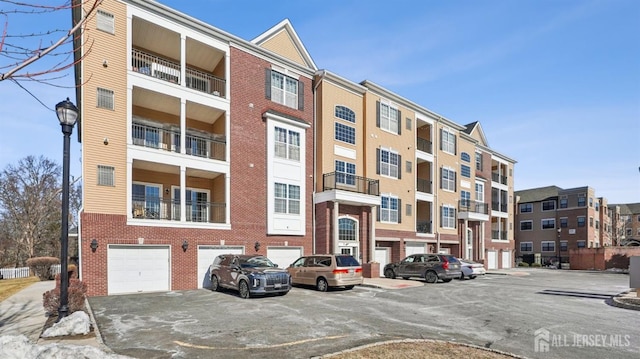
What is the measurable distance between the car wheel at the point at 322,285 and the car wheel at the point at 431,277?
8.01m

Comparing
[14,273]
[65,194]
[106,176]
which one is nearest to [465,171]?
[106,176]

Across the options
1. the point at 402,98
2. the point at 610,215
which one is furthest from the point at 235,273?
the point at 610,215

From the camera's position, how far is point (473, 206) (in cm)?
3953

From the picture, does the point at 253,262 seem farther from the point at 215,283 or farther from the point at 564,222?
the point at 564,222

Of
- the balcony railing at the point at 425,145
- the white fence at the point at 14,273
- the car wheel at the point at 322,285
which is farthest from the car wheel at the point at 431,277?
the white fence at the point at 14,273

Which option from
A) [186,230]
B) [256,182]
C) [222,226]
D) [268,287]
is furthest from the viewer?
[256,182]

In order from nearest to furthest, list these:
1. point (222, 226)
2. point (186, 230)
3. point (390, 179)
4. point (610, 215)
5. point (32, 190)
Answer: point (186, 230), point (222, 226), point (390, 179), point (32, 190), point (610, 215)

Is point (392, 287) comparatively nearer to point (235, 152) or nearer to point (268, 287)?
point (268, 287)

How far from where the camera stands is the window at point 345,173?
26083mm

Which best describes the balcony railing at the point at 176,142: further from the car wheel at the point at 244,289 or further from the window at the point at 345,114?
the window at the point at 345,114

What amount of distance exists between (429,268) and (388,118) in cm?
1229

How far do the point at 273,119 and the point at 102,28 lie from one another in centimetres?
953

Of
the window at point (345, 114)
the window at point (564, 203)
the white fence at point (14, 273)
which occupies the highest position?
the window at point (345, 114)

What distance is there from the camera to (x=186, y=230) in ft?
63.3
